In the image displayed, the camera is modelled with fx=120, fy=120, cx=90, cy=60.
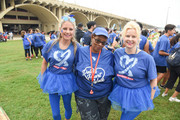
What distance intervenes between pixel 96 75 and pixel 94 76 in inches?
1.3

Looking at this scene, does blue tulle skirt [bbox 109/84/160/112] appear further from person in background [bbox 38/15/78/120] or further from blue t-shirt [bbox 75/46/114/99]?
person in background [bbox 38/15/78/120]

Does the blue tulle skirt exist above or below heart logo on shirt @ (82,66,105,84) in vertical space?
below

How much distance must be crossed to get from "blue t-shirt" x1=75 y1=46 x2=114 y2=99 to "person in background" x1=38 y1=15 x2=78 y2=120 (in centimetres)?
23

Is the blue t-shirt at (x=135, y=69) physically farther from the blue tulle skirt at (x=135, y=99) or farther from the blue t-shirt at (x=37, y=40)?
the blue t-shirt at (x=37, y=40)

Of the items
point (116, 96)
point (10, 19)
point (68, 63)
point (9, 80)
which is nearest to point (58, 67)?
point (68, 63)

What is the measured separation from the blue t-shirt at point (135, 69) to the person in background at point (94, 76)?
17 centimetres

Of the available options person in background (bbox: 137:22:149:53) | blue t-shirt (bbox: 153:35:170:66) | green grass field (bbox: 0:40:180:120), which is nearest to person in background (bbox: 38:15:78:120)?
green grass field (bbox: 0:40:180:120)

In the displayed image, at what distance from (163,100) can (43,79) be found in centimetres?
363

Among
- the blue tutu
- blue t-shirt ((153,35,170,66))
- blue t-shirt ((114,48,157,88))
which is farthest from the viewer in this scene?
blue t-shirt ((153,35,170,66))

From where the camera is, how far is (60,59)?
2119mm

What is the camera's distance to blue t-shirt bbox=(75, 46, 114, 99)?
1846mm

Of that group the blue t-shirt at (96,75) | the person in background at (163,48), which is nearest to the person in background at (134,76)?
the blue t-shirt at (96,75)

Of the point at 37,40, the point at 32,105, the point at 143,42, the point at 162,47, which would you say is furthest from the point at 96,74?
the point at 37,40

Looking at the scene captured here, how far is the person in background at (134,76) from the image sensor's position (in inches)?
68.2
